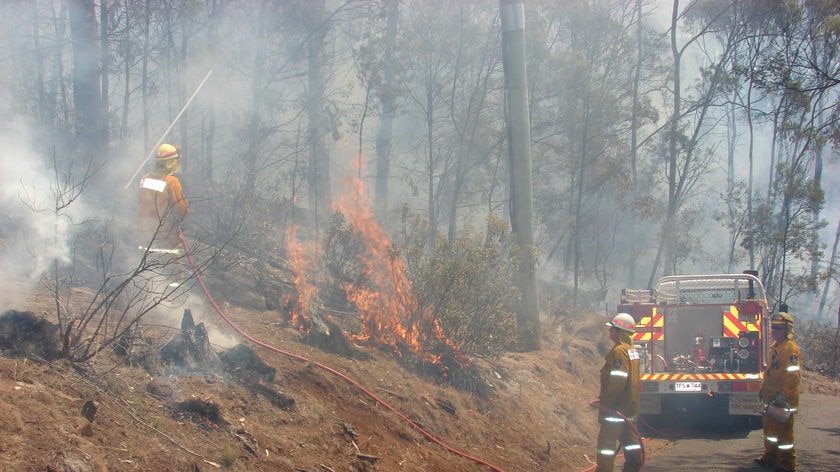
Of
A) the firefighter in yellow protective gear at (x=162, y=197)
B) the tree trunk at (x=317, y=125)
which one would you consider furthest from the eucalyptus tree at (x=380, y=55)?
the firefighter in yellow protective gear at (x=162, y=197)

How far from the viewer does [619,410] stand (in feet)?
23.7

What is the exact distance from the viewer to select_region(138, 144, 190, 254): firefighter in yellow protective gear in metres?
7.72

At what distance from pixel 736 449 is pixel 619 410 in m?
3.59

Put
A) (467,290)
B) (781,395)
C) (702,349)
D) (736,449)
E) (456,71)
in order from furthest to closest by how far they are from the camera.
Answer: (456,71), (702,349), (467,290), (736,449), (781,395)

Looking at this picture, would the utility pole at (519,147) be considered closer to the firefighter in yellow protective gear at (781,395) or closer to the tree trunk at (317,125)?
the firefighter in yellow protective gear at (781,395)

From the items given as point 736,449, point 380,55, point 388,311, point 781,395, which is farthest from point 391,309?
point 380,55

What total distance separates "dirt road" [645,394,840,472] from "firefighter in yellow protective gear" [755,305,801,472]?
0.90 ft

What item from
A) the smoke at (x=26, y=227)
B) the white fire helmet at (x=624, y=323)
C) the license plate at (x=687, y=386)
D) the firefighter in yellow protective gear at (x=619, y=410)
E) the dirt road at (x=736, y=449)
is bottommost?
the dirt road at (x=736, y=449)

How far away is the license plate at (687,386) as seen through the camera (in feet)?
34.3

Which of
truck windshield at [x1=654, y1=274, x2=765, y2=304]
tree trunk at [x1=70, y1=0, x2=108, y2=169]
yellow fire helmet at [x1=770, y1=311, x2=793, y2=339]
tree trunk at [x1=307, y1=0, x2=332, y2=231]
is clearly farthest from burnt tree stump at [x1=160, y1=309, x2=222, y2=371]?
tree trunk at [x1=307, y1=0, x2=332, y2=231]

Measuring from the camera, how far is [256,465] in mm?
5402

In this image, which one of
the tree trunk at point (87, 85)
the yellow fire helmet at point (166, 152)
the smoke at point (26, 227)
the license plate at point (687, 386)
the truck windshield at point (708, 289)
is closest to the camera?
the yellow fire helmet at point (166, 152)

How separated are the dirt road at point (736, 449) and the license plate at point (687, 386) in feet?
2.52

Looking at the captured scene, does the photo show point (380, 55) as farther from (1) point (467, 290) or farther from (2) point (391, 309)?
(2) point (391, 309)
